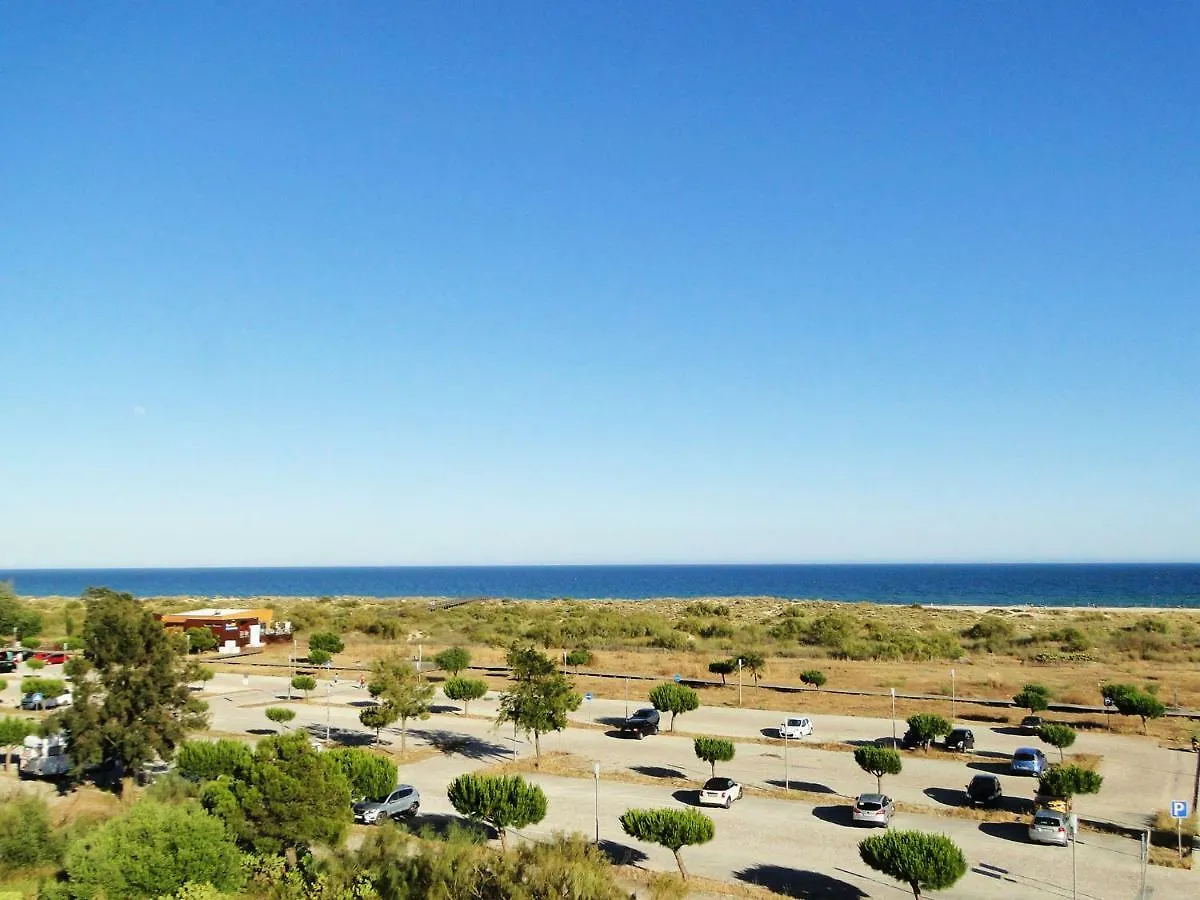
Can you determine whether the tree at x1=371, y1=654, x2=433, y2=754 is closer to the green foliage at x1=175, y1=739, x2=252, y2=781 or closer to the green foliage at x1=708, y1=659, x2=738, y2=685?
the green foliage at x1=175, y1=739, x2=252, y2=781

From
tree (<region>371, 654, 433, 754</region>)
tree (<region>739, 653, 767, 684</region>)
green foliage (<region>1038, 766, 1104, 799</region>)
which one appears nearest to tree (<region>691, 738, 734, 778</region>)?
green foliage (<region>1038, 766, 1104, 799</region>)

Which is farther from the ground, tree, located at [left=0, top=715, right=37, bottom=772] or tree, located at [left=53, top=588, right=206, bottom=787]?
tree, located at [left=53, top=588, right=206, bottom=787]

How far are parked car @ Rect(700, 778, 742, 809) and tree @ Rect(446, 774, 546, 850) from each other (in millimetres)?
9464

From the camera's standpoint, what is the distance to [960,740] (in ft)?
144

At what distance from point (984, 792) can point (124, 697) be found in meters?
35.0

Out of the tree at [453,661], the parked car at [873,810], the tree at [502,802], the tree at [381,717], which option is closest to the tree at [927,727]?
the parked car at [873,810]

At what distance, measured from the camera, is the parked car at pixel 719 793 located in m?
34.4

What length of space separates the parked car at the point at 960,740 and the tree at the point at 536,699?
19.7m

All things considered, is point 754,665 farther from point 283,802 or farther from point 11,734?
point 11,734

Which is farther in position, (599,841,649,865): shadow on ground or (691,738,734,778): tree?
(691,738,734,778): tree

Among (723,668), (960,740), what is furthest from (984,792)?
(723,668)

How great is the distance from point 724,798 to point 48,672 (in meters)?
60.7

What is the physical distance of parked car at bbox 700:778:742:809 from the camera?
3438 cm

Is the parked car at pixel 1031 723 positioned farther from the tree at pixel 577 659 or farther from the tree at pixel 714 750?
the tree at pixel 577 659
